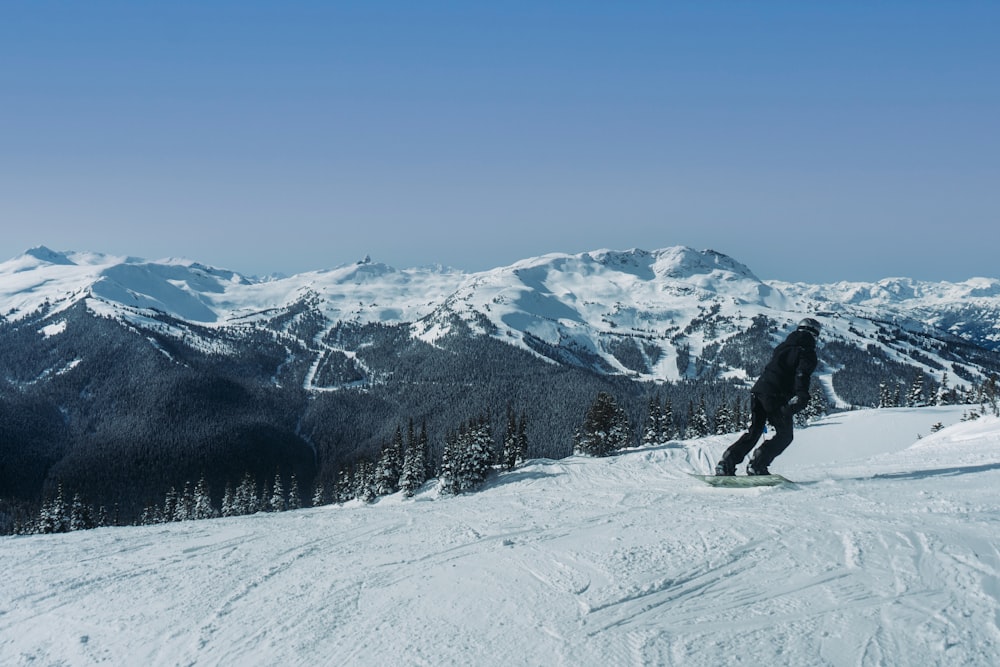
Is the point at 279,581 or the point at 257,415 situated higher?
the point at 279,581

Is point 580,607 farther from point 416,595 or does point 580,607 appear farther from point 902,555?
point 902,555

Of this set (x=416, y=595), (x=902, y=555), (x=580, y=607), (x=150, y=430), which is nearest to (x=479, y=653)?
(x=580, y=607)

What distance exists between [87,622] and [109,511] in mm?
138170

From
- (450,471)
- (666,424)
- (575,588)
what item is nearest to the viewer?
(575,588)

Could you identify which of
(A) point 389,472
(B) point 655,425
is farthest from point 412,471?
(B) point 655,425

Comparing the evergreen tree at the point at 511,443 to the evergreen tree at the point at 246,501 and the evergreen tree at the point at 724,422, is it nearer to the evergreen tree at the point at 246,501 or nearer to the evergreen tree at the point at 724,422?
the evergreen tree at the point at 724,422

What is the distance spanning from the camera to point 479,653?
19.4 ft

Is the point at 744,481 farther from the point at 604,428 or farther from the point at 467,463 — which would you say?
the point at 604,428

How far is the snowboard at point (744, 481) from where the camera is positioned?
44.5ft

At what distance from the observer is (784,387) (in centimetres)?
1414

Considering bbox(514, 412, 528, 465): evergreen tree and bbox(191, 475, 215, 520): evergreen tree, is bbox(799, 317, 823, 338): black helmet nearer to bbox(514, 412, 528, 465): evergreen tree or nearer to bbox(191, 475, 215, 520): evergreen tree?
bbox(514, 412, 528, 465): evergreen tree

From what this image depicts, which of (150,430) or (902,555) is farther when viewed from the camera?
(150,430)

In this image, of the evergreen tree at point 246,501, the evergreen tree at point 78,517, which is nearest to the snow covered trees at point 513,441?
the evergreen tree at point 246,501

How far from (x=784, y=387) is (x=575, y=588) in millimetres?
9485
